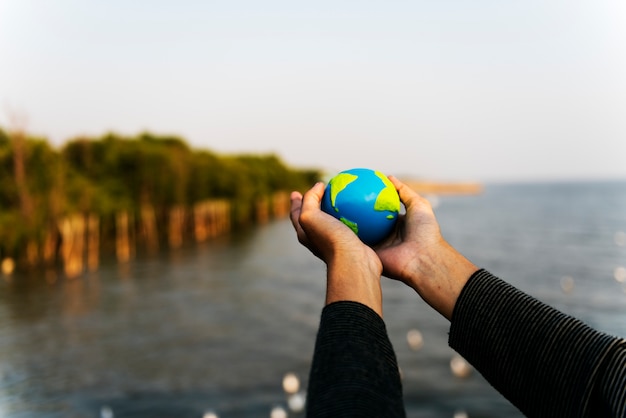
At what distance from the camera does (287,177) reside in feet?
372

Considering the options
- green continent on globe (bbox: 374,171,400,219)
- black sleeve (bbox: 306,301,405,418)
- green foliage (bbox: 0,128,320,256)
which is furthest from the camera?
green foliage (bbox: 0,128,320,256)

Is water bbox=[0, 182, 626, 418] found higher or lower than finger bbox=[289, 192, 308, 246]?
lower

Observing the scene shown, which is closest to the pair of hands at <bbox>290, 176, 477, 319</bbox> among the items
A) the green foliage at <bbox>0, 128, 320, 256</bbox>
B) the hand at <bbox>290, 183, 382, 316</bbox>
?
the hand at <bbox>290, 183, 382, 316</bbox>

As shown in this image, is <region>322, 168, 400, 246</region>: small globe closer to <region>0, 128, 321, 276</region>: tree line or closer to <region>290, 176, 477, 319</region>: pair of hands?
<region>290, 176, 477, 319</region>: pair of hands

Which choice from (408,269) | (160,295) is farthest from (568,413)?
(160,295)

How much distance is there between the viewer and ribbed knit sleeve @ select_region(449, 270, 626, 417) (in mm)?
1701

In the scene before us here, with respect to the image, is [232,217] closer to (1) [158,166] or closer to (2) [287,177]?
(1) [158,166]

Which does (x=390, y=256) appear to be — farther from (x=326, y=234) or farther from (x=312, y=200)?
(x=326, y=234)

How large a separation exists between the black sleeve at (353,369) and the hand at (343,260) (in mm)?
71

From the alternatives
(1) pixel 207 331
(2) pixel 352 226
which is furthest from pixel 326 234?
(1) pixel 207 331

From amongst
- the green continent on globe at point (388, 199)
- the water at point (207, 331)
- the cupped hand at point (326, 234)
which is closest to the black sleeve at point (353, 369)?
the cupped hand at point (326, 234)

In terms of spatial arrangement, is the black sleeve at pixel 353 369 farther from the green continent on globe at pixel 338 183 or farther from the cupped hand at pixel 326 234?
the green continent on globe at pixel 338 183

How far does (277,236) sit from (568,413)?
→ 64389 millimetres

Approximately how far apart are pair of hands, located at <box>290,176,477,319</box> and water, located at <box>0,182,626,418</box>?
14621 mm
